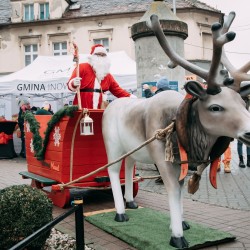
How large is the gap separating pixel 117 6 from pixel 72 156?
894 inches

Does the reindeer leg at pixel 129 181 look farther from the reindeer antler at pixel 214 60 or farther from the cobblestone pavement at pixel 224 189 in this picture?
the reindeer antler at pixel 214 60

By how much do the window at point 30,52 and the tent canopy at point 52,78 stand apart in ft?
49.2

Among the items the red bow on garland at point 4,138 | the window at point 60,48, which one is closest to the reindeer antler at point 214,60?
the red bow on garland at point 4,138

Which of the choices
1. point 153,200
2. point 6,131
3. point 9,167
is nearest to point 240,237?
point 153,200

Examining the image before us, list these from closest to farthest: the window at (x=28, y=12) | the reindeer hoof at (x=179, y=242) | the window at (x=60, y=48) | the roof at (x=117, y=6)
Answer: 1. the reindeer hoof at (x=179, y=242)
2. the roof at (x=117, y=6)
3. the window at (x=60, y=48)
4. the window at (x=28, y=12)

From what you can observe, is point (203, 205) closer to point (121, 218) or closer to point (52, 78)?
point (121, 218)

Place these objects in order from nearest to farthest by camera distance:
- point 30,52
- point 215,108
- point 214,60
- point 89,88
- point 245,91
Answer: point 214,60 < point 215,108 < point 245,91 < point 89,88 < point 30,52

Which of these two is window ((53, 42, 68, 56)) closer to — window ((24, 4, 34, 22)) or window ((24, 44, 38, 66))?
window ((24, 44, 38, 66))

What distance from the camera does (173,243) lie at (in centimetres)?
367

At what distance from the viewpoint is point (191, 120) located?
3.53m

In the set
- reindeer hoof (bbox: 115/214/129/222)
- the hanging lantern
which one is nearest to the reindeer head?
the hanging lantern

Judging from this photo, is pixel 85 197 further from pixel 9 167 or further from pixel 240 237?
pixel 9 167

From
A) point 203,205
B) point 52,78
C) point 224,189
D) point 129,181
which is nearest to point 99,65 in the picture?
point 129,181

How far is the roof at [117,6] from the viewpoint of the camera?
25.3 m
